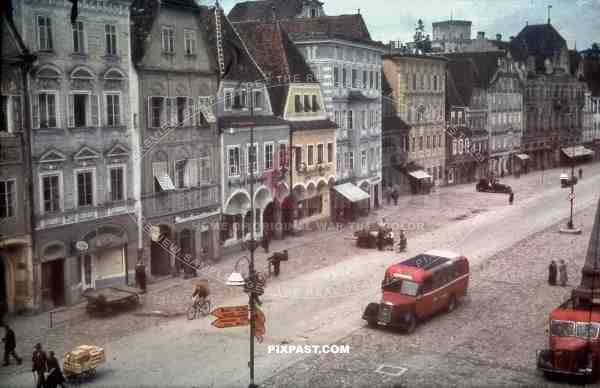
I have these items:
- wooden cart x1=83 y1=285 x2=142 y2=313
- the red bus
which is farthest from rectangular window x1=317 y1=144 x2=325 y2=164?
wooden cart x1=83 y1=285 x2=142 y2=313

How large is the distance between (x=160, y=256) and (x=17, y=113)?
10.0 meters

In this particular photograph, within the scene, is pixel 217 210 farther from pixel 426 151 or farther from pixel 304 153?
pixel 426 151

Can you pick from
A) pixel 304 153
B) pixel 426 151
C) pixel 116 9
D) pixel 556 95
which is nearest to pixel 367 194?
pixel 304 153

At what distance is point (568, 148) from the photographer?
252 feet

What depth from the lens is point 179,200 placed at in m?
36.3

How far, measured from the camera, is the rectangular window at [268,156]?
4212 centimetres

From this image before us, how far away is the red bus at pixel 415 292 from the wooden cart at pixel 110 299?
9.01m

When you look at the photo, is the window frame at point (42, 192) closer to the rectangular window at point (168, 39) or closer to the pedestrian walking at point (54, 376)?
the rectangular window at point (168, 39)

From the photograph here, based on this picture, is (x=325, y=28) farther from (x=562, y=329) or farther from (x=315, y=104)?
(x=562, y=329)

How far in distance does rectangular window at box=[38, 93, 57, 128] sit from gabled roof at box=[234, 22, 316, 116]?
54.2ft

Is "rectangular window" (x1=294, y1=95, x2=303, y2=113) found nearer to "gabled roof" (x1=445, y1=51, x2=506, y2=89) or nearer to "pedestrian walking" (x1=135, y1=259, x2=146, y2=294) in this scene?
"pedestrian walking" (x1=135, y1=259, x2=146, y2=294)

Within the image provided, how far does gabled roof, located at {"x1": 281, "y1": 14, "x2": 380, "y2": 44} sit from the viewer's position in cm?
4959

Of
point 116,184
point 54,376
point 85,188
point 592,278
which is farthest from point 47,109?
point 592,278

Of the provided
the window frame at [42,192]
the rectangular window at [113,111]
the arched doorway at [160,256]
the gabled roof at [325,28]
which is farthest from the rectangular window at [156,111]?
the gabled roof at [325,28]
